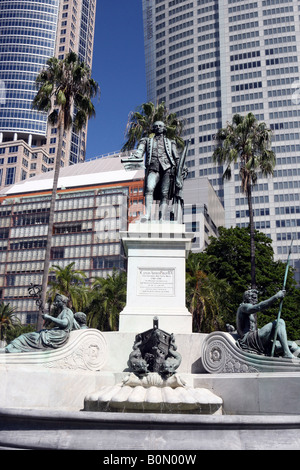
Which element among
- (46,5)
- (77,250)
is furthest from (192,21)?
(77,250)

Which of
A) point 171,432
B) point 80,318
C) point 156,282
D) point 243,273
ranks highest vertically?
point 243,273

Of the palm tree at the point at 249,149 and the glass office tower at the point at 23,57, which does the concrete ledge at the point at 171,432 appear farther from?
the glass office tower at the point at 23,57

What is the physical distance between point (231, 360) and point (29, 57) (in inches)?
6926

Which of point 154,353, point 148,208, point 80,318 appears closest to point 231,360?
point 154,353

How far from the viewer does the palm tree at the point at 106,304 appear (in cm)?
3819

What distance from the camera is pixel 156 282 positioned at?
10.1m

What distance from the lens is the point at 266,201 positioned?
13138cm

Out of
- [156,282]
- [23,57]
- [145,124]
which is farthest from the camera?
[23,57]

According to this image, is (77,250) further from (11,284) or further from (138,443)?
(138,443)

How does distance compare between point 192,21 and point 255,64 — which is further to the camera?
point 192,21

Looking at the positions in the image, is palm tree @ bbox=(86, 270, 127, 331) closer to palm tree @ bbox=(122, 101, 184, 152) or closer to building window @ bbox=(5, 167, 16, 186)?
palm tree @ bbox=(122, 101, 184, 152)

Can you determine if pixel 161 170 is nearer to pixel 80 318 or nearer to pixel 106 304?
pixel 80 318

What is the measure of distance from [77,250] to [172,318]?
92184 millimetres

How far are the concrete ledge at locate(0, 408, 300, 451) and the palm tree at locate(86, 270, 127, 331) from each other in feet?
106
